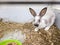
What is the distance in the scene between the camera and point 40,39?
41.7 inches

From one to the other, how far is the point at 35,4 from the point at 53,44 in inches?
12.1

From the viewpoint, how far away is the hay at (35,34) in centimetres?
106

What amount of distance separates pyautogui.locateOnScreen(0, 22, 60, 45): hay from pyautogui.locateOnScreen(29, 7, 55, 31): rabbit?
0.03 m

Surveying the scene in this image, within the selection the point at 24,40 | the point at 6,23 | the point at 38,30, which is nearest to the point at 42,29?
the point at 38,30

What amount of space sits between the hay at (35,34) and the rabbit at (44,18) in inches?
1.1

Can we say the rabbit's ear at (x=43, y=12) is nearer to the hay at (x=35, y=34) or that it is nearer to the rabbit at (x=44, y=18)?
the rabbit at (x=44, y=18)

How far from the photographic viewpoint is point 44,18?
43.8 inches

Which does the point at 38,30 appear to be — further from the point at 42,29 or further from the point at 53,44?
the point at 53,44

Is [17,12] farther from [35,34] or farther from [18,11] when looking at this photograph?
[35,34]

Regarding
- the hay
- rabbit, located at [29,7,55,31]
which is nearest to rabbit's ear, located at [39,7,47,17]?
rabbit, located at [29,7,55,31]

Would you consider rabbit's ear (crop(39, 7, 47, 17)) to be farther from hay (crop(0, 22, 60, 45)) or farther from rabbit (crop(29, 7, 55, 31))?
hay (crop(0, 22, 60, 45))

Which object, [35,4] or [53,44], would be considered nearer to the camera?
[53,44]

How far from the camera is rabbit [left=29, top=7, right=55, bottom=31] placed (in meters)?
1.10

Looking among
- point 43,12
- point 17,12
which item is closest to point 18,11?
point 17,12
